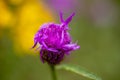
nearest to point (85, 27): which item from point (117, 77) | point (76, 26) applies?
point (76, 26)

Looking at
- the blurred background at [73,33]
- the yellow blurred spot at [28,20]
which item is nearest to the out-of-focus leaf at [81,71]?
the blurred background at [73,33]

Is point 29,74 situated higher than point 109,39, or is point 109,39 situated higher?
point 109,39

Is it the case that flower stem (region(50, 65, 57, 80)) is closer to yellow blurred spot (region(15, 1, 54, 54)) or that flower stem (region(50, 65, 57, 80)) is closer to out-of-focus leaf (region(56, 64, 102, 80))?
out-of-focus leaf (region(56, 64, 102, 80))

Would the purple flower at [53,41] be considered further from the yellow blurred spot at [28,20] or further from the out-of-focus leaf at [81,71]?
the yellow blurred spot at [28,20]

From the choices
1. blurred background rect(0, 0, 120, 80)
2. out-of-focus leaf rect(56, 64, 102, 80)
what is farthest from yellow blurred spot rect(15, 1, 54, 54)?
out-of-focus leaf rect(56, 64, 102, 80)

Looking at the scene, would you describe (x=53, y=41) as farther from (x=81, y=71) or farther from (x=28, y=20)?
(x=28, y=20)

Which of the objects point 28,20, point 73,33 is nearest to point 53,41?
point 28,20

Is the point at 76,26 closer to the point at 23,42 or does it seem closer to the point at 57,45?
the point at 23,42
